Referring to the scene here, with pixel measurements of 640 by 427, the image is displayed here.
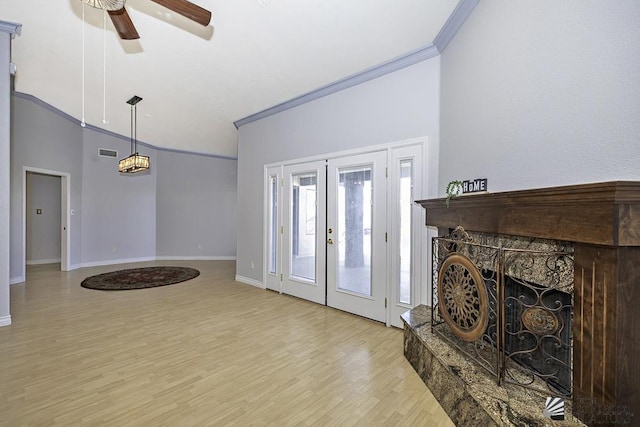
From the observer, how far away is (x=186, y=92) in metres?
4.22

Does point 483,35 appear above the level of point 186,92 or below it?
below

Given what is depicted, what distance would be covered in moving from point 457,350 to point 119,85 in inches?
203

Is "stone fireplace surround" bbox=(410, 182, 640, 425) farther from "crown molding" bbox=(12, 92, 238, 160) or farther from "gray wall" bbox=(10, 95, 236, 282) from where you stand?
"gray wall" bbox=(10, 95, 236, 282)

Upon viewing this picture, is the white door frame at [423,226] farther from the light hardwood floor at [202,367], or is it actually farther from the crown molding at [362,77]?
the crown molding at [362,77]

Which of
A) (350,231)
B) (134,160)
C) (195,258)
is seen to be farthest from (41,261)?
(350,231)

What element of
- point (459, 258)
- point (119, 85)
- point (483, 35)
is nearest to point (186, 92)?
point (119, 85)

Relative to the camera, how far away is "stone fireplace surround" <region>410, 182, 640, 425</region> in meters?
1.12

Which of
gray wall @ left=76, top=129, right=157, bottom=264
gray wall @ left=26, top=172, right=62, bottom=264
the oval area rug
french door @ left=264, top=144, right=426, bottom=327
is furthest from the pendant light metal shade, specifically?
gray wall @ left=26, top=172, right=62, bottom=264

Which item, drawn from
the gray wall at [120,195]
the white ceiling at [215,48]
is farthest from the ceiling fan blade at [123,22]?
the gray wall at [120,195]

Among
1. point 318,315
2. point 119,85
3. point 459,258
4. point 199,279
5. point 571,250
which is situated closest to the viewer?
point 571,250

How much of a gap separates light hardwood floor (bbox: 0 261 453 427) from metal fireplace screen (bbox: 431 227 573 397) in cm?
55

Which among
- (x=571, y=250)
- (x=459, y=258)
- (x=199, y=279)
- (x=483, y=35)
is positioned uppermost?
(x=483, y=35)

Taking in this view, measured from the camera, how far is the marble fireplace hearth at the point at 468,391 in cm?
138

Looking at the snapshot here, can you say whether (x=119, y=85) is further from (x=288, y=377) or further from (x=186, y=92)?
(x=288, y=377)
